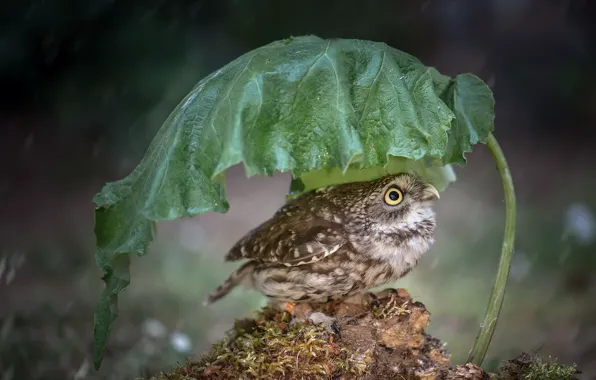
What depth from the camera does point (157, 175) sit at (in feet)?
7.54

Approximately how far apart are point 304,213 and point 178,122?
80 centimetres

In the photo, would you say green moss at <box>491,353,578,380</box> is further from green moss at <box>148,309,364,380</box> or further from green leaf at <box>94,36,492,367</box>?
green leaf at <box>94,36,492,367</box>

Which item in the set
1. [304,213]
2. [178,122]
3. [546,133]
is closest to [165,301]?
[304,213]

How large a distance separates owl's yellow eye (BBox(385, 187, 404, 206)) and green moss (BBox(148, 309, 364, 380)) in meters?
0.63

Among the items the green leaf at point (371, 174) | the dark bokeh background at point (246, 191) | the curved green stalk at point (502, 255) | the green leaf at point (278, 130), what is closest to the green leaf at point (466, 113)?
the green leaf at point (278, 130)

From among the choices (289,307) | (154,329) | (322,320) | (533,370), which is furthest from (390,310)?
(154,329)

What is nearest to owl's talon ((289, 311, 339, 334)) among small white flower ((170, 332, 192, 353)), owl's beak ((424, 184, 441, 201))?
owl's beak ((424, 184, 441, 201))

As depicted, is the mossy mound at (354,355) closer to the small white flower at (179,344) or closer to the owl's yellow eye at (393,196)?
the owl's yellow eye at (393,196)

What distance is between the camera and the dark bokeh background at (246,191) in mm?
5328

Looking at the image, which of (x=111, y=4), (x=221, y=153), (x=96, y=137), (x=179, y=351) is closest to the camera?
(x=221, y=153)

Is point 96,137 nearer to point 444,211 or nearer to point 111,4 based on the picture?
point 111,4

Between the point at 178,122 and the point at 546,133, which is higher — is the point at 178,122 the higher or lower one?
the lower one

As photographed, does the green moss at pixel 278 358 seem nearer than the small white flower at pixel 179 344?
Yes

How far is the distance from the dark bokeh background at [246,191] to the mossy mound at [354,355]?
2.13 metres
